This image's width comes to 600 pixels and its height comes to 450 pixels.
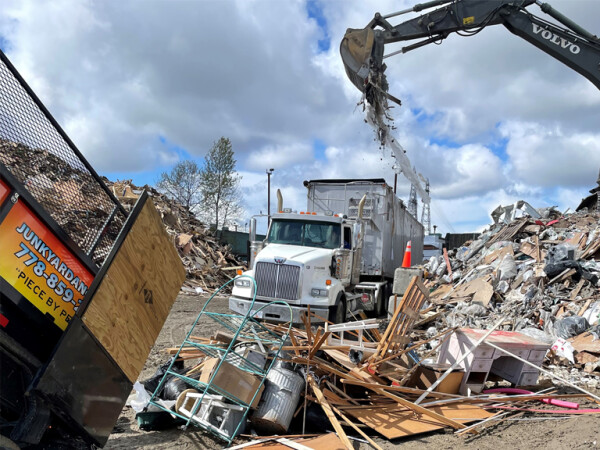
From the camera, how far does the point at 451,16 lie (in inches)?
393

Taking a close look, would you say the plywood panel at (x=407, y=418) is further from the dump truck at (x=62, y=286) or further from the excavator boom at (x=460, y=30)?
the excavator boom at (x=460, y=30)

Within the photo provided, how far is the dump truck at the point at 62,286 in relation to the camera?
275cm

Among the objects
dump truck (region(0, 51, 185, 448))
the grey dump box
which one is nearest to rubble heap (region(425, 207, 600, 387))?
the grey dump box

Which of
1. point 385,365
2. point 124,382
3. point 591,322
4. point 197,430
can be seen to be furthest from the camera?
point 591,322

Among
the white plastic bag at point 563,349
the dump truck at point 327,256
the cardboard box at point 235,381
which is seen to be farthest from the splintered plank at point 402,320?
the white plastic bag at point 563,349

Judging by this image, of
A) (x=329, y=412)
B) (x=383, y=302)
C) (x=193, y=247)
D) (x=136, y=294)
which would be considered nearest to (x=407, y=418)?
(x=329, y=412)

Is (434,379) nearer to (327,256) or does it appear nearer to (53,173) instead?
(327,256)

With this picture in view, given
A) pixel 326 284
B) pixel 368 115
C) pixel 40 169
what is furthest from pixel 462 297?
pixel 40 169

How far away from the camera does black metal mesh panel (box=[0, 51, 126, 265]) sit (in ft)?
9.28

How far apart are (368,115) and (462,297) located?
4904mm

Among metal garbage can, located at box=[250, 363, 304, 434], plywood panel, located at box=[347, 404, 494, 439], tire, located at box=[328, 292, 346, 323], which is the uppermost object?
tire, located at box=[328, 292, 346, 323]

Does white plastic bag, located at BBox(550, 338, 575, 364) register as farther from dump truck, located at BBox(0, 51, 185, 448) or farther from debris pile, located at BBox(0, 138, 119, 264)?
debris pile, located at BBox(0, 138, 119, 264)

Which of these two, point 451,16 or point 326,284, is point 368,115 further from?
point 326,284

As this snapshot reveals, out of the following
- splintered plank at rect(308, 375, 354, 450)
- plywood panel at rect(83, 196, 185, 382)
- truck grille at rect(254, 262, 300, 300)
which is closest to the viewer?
plywood panel at rect(83, 196, 185, 382)
